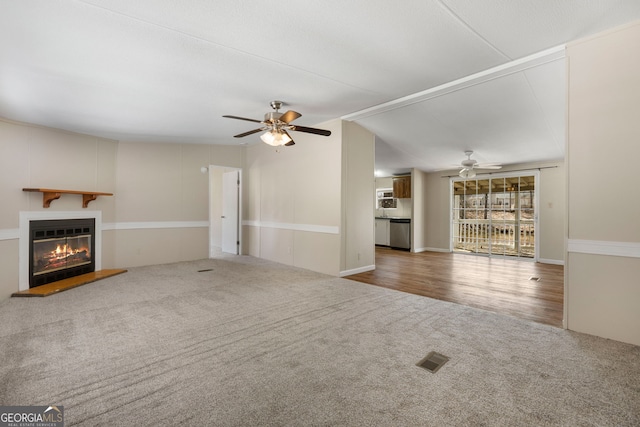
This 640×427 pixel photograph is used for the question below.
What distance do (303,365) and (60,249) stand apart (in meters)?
4.81

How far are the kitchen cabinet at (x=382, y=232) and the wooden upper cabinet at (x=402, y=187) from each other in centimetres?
90

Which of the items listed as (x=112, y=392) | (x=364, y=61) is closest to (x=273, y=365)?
(x=112, y=392)

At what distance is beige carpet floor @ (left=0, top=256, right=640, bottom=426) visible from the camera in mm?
1656

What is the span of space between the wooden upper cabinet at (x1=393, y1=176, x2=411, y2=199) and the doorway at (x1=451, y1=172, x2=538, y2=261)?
1200 millimetres

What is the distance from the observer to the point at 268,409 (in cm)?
168

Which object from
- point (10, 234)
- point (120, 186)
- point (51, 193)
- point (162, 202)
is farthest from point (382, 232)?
point (10, 234)

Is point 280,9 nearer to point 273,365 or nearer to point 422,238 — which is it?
point 273,365

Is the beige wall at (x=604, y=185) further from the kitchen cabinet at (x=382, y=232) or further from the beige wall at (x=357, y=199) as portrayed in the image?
the kitchen cabinet at (x=382, y=232)

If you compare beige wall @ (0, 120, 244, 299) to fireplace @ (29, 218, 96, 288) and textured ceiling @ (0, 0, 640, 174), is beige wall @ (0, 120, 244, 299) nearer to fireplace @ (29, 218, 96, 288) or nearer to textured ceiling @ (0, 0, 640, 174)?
fireplace @ (29, 218, 96, 288)

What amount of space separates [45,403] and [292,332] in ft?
5.58

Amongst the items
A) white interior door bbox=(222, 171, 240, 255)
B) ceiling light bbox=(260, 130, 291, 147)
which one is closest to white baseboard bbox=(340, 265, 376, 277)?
ceiling light bbox=(260, 130, 291, 147)

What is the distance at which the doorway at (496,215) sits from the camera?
7.02m

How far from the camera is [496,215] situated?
7453 mm

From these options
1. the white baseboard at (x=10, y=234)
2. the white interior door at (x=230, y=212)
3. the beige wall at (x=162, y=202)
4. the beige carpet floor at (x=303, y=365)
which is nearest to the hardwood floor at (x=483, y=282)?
the beige carpet floor at (x=303, y=365)
